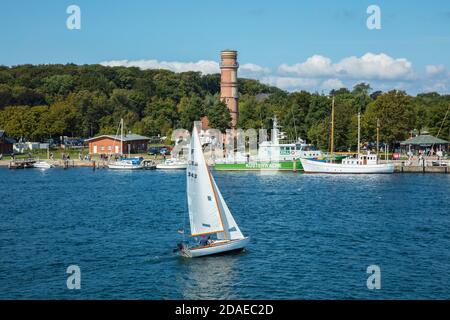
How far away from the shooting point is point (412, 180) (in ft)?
270

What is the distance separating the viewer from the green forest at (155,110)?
110 m

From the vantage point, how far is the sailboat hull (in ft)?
126

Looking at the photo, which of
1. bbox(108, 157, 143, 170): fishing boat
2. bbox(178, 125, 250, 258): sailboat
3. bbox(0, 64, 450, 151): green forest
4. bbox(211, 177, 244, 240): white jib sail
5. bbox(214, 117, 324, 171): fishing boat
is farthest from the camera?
bbox(0, 64, 450, 151): green forest

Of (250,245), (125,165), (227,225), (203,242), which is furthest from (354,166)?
(203,242)

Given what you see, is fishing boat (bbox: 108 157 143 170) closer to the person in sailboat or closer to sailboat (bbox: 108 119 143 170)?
sailboat (bbox: 108 119 143 170)

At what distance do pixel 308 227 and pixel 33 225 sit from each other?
2093 centimetres

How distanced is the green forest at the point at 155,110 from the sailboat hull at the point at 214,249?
71328 millimetres

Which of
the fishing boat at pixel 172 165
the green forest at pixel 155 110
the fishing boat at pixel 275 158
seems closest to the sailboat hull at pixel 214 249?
the fishing boat at pixel 275 158

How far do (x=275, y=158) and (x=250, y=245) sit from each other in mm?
57956

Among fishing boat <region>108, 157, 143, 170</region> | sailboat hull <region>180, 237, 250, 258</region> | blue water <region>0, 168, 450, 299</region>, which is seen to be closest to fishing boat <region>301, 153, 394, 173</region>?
blue water <region>0, 168, 450, 299</region>

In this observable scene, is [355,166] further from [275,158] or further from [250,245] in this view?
[250,245]

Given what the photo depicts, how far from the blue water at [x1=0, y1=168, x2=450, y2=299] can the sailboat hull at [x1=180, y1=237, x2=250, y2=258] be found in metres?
0.49

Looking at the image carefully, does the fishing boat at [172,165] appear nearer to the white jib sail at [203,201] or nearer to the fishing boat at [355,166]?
the fishing boat at [355,166]
